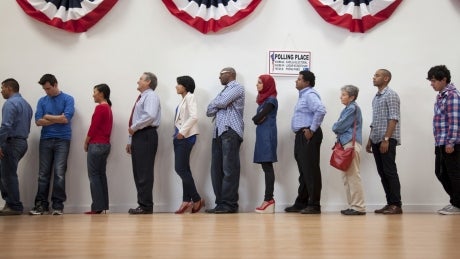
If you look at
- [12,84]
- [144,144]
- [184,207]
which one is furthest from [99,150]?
[12,84]

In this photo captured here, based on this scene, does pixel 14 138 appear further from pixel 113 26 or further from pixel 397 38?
pixel 397 38

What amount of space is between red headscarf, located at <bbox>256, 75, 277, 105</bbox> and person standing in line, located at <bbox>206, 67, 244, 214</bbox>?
8.5 inches

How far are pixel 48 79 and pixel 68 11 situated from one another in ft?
3.02

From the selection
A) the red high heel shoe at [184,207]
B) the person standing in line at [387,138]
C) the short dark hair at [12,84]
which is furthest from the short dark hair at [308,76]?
the short dark hair at [12,84]

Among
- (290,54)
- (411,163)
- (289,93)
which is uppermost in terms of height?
(290,54)

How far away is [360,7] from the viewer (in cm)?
636

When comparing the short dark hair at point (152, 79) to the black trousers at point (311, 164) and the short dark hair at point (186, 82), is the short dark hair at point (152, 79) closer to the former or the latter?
the short dark hair at point (186, 82)

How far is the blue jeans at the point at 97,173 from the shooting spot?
19.2 ft

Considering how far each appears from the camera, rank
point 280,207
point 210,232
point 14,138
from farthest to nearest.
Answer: point 280,207 < point 14,138 < point 210,232

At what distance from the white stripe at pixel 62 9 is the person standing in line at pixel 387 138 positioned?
11.3 feet

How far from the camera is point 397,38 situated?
21.1 ft

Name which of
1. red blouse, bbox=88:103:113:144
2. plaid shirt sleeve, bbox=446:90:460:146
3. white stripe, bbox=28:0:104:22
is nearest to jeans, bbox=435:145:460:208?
plaid shirt sleeve, bbox=446:90:460:146

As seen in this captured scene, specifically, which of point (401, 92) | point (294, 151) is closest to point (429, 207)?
point (401, 92)

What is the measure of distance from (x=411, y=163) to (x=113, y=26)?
3.99 m
